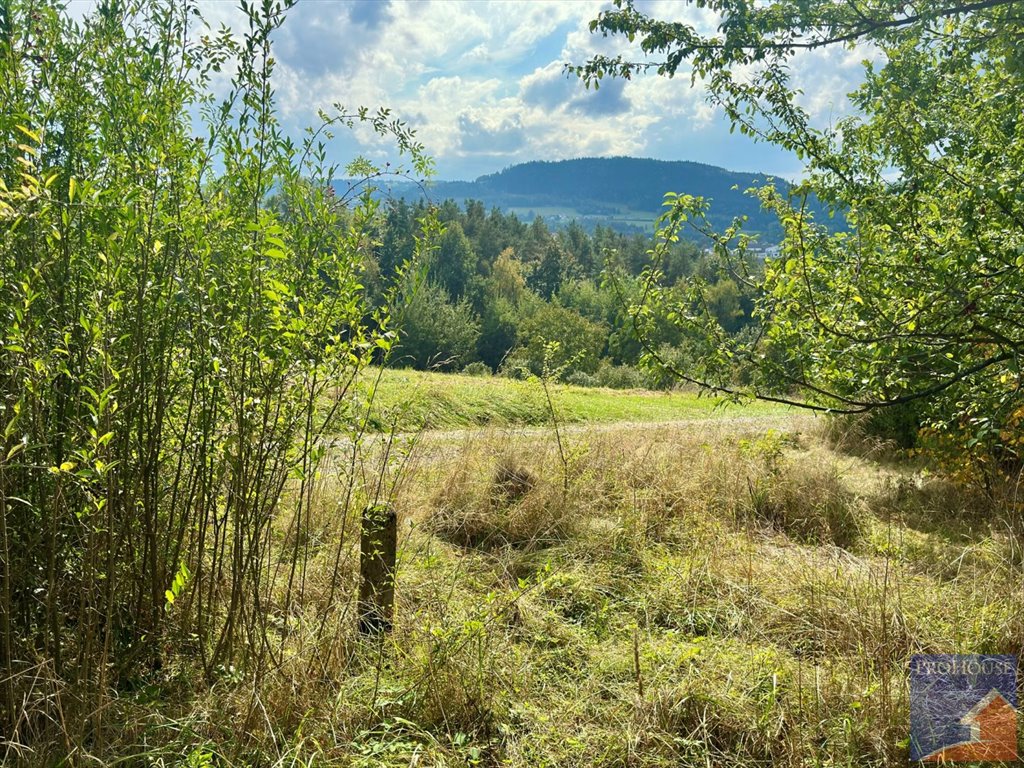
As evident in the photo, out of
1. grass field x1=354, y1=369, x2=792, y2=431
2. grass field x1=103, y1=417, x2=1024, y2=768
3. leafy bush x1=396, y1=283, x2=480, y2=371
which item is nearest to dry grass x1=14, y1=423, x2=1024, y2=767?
grass field x1=103, y1=417, x2=1024, y2=768

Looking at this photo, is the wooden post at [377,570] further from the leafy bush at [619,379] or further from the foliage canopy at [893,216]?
the leafy bush at [619,379]

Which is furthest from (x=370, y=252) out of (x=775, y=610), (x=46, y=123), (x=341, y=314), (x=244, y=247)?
(x=775, y=610)

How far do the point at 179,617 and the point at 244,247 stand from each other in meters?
1.83

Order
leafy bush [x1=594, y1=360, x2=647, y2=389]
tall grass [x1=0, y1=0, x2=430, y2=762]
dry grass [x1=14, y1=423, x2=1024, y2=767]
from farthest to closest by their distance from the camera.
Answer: leafy bush [x1=594, y1=360, x2=647, y2=389], dry grass [x1=14, y1=423, x2=1024, y2=767], tall grass [x1=0, y1=0, x2=430, y2=762]

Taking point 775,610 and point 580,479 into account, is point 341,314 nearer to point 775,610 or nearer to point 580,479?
point 775,610

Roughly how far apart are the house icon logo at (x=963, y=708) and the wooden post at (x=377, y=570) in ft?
8.18

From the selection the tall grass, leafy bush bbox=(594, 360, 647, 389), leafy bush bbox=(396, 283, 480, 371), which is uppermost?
the tall grass

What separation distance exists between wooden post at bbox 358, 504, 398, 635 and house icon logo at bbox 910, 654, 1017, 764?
2492 mm

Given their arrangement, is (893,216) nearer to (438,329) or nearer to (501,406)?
(501,406)

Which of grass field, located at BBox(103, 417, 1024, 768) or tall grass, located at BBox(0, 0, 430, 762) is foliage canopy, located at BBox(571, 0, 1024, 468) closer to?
grass field, located at BBox(103, 417, 1024, 768)

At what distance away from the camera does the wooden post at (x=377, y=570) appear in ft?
10.4

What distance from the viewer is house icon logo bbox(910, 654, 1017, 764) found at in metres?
2.71

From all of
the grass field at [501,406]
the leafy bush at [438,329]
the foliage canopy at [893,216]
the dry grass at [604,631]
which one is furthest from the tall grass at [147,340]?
the leafy bush at [438,329]

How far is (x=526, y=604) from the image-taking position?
3889 millimetres
